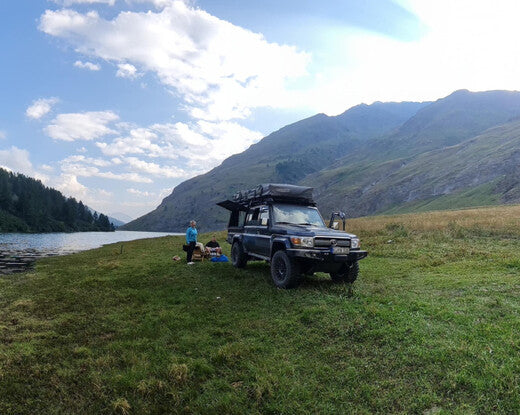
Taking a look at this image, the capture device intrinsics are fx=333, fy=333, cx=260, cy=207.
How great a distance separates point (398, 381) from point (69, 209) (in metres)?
161

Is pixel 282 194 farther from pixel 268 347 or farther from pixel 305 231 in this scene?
pixel 268 347

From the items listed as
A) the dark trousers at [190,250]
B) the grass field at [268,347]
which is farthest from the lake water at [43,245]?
the grass field at [268,347]

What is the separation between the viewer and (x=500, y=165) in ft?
390

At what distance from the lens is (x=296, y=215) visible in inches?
520

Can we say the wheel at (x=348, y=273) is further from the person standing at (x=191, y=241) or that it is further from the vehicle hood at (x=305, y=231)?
the person standing at (x=191, y=241)

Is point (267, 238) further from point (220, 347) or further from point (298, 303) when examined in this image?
point (220, 347)

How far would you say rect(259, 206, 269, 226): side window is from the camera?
13.1 m

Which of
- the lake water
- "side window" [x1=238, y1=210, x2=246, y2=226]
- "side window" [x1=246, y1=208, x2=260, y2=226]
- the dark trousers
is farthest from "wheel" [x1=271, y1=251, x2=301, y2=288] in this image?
the lake water

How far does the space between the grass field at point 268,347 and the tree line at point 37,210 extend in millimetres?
113713

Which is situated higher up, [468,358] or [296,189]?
[296,189]

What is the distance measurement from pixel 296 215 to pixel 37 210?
140708 millimetres

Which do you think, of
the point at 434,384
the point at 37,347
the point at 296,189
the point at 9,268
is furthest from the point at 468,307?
the point at 9,268

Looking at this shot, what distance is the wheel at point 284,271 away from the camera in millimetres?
10867

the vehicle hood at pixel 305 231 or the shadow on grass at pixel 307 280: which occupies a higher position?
the vehicle hood at pixel 305 231
